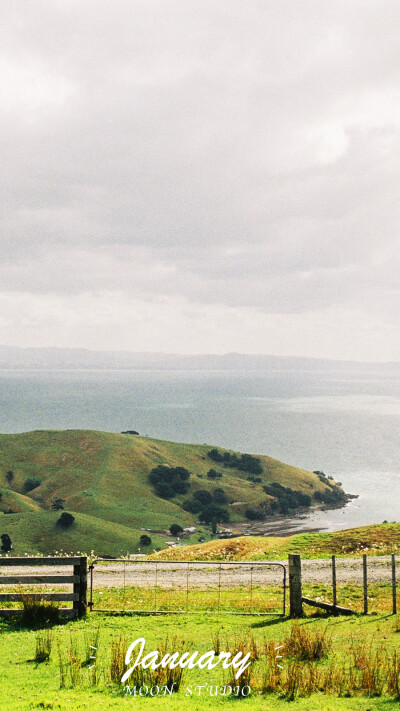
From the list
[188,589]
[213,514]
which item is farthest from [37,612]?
[213,514]

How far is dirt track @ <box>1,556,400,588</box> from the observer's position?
2397cm

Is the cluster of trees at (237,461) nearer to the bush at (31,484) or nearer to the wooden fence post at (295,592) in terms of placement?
the bush at (31,484)

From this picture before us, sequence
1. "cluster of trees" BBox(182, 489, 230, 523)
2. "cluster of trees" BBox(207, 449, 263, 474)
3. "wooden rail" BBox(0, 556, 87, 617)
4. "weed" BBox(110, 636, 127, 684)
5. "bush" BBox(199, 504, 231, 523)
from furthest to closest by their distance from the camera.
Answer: "cluster of trees" BBox(207, 449, 263, 474) → "cluster of trees" BBox(182, 489, 230, 523) → "bush" BBox(199, 504, 231, 523) → "wooden rail" BBox(0, 556, 87, 617) → "weed" BBox(110, 636, 127, 684)

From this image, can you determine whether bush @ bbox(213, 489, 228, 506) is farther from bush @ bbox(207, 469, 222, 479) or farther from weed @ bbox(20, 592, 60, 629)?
weed @ bbox(20, 592, 60, 629)

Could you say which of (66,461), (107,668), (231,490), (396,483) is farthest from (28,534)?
(396,483)

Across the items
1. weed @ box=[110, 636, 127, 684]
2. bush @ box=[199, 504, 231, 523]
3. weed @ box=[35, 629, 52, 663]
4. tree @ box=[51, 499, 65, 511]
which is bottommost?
bush @ box=[199, 504, 231, 523]

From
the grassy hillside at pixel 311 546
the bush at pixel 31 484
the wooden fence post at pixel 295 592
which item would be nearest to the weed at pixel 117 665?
the wooden fence post at pixel 295 592

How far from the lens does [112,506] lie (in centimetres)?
9975

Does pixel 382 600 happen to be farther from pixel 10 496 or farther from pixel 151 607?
pixel 10 496

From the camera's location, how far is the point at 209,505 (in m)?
116

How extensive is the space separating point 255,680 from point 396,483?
180110mm

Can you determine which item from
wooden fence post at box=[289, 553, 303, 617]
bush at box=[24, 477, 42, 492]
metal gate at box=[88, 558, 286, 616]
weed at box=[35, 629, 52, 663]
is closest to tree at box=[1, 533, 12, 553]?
bush at box=[24, 477, 42, 492]

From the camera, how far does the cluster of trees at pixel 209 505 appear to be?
355ft

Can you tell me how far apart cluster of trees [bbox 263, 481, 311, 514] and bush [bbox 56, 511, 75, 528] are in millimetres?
55717
